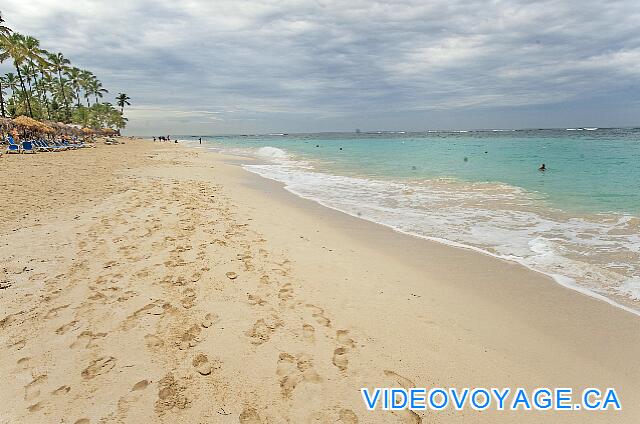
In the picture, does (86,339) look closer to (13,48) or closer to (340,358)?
(340,358)

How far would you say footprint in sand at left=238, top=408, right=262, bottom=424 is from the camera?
268 cm

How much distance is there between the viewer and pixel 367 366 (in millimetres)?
3355

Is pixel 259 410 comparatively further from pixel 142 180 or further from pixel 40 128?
pixel 40 128

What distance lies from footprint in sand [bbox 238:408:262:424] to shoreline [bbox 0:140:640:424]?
0.01 metres

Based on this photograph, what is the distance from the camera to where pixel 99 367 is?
321cm

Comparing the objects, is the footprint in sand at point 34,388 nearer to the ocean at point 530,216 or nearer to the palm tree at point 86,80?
the ocean at point 530,216

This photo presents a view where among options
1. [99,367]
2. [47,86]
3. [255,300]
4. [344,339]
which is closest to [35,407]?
[99,367]

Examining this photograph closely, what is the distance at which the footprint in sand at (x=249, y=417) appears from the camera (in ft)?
8.79

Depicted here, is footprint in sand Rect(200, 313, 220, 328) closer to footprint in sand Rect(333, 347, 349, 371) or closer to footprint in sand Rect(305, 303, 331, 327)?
footprint in sand Rect(305, 303, 331, 327)

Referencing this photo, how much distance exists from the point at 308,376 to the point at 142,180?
1407cm

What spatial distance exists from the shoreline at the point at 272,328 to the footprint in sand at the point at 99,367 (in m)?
0.02

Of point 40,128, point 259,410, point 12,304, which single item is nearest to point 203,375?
point 259,410

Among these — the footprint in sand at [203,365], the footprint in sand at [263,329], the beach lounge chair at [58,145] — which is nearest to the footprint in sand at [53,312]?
the footprint in sand at [203,365]

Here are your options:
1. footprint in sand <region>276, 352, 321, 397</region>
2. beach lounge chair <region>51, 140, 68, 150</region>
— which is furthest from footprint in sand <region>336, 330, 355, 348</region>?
beach lounge chair <region>51, 140, 68, 150</region>
